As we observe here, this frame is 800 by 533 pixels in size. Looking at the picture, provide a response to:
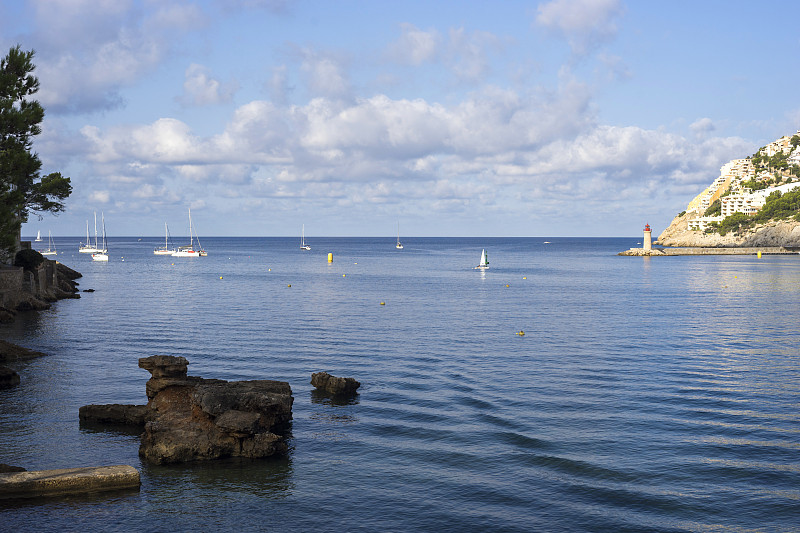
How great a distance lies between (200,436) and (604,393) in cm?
1846

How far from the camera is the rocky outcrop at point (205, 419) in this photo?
2262 centimetres

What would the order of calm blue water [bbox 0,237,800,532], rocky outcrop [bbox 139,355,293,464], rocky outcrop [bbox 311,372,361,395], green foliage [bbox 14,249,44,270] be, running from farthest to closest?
green foliage [bbox 14,249,44,270], rocky outcrop [bbox 311,372,361,395], rocky outcrop [bbox 139,355,293,464], calm blue water [bbox 0,237,800,532]

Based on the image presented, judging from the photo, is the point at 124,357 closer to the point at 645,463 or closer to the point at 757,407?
the point at 645,463

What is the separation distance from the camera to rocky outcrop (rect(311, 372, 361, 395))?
3080 cm

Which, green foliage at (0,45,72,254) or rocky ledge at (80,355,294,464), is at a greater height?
green foliage at (0,45,72,254)

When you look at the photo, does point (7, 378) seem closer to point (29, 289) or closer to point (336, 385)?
point (336, 385)

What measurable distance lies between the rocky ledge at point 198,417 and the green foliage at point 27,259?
47855 mm

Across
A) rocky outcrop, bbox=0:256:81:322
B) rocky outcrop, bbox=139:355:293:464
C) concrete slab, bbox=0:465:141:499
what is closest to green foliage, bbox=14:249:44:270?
rocky outcrop, bbox=0:256:81:322

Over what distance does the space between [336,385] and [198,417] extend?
26.4ft

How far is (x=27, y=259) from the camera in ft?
222

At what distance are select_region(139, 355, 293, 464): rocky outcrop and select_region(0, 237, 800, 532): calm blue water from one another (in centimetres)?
69

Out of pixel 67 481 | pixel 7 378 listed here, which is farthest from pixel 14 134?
pixel 67 481

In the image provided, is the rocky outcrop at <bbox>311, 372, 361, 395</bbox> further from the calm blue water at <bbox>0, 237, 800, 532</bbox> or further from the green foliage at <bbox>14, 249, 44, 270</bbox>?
the green foliage at <bbox>14, 249, 44, 270</bbox>

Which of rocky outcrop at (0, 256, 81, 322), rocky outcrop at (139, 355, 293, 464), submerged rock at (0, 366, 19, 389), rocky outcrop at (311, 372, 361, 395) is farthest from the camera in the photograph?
rocky outcrop at (0, 256, 81, 322)
